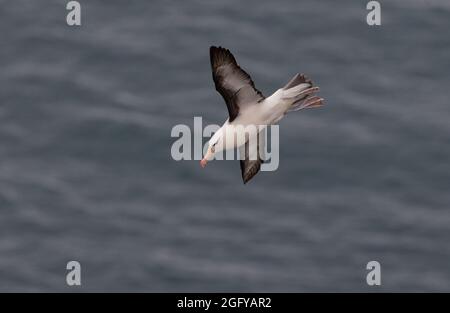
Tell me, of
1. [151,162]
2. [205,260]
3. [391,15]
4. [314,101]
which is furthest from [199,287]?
[314,101]

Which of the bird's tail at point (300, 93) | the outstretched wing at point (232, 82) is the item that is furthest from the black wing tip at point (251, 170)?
the bird's tail at point (300, 93)

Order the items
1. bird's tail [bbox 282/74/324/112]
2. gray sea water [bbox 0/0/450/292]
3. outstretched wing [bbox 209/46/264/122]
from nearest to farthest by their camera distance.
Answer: outstretched wing [bbox 209/46/264/122] < bird's tail [bbox 282/74/324/112] < gray sea water [bbox 0/0/450/292]

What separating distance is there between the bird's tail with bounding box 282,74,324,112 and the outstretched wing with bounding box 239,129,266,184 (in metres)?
2.51

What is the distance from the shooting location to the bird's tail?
3662cm

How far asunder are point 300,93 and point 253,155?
2973mm

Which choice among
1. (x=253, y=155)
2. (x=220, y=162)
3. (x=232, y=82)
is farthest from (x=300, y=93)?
(x=220, y=162)

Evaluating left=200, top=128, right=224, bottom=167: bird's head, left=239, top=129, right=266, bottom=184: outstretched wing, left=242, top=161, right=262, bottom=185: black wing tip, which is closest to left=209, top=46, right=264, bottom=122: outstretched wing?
left=200, top=128, right=224, bottom=167: bird's head

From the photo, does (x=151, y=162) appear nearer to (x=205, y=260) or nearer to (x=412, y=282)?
(x=205, y=260)

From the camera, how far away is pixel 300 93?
36656 millimetres

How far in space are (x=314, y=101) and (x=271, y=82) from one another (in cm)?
2029

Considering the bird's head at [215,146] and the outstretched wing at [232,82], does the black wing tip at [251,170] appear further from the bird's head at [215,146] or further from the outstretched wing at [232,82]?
the outstretched wing at [232,82]

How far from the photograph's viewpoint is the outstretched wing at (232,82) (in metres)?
36.4

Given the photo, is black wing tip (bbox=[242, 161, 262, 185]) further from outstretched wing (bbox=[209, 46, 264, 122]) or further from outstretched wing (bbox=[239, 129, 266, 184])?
outstretched wing (bbox=[209, 46, 264, 122])

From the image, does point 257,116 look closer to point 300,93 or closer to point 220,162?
point 300,93
